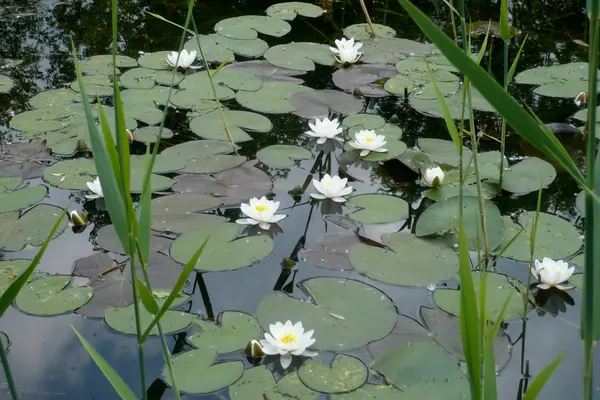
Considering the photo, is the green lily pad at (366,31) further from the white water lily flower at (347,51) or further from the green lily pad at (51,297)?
the green lily pad at (51,297)

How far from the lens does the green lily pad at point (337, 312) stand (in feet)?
6.16

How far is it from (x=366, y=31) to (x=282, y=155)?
157 centimetres

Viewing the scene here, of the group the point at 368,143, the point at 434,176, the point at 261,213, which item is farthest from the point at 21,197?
the point at 434,176

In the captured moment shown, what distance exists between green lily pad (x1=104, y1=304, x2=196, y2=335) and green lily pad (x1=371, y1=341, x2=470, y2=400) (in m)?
0.56

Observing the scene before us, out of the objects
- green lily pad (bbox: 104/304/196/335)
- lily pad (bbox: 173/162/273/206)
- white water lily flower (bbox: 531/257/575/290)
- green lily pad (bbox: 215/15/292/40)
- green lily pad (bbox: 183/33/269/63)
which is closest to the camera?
green lily pad (bbox: 104/304/196/335)

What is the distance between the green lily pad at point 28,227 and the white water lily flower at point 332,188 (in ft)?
3.04

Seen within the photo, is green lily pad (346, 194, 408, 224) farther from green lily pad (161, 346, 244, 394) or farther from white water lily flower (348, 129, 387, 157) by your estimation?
green lily pad (161, 346, 244, 394)

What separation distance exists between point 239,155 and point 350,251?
2.62 ft

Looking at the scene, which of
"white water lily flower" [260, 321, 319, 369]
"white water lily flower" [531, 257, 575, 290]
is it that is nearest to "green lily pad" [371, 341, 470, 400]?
"white water lily flower" [260, 321, 319, 369]

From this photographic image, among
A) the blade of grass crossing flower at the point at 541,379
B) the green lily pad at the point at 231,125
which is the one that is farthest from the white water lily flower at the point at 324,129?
the blade of grass crossing flower at the point at 541,379

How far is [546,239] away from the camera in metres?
2.28

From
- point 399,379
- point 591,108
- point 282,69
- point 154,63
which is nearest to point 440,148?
point 282,69

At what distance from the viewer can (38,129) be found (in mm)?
2996

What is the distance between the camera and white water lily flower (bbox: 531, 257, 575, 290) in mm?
2057
